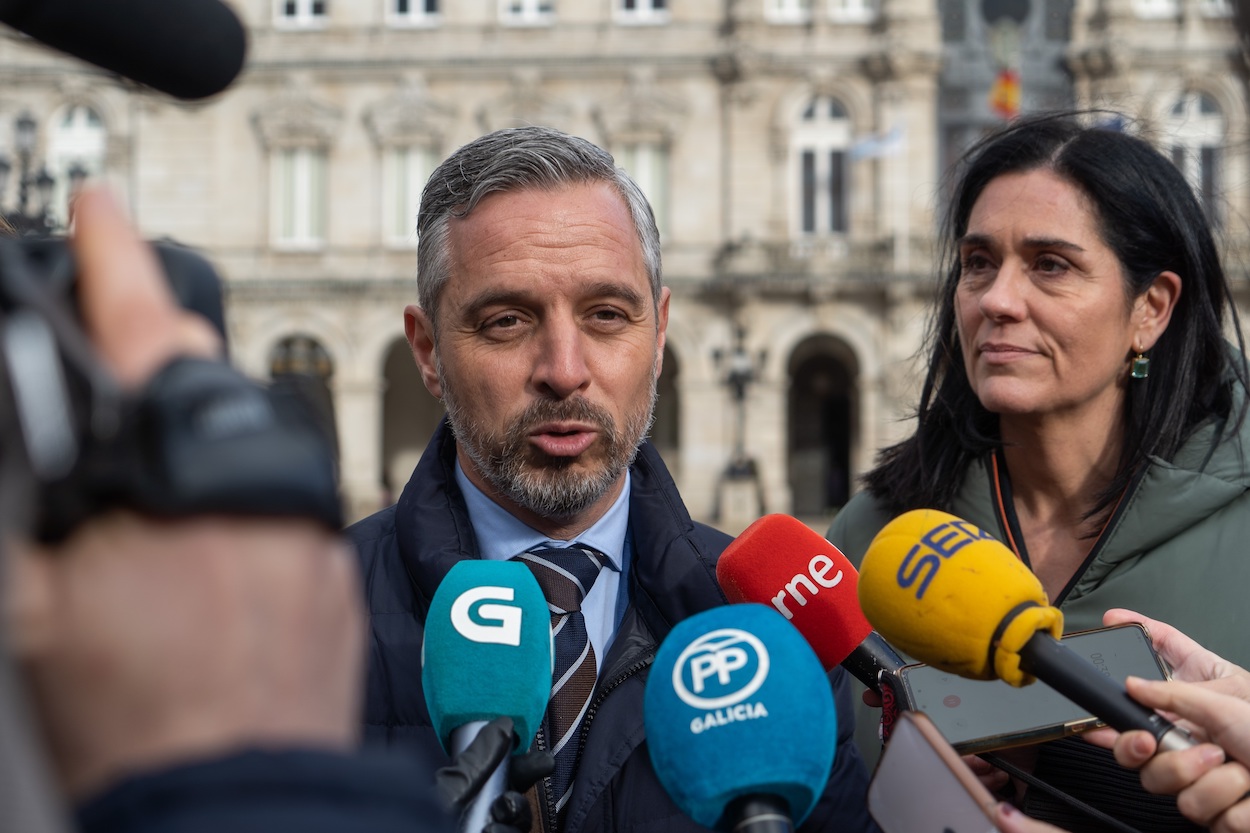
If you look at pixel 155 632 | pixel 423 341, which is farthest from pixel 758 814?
pixel 423 341

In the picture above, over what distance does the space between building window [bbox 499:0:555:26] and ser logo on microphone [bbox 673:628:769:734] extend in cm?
2350

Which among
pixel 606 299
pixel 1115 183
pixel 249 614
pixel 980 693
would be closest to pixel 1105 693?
pixel 980 693

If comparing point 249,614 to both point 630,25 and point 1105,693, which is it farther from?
point 630,25

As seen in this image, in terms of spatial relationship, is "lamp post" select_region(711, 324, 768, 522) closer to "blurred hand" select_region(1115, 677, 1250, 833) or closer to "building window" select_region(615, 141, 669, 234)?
"building window" select_region(615, 141, 669, 234)

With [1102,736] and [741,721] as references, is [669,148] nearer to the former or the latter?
[1102,736]

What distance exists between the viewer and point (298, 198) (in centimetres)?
2386

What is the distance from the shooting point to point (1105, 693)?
1213mm

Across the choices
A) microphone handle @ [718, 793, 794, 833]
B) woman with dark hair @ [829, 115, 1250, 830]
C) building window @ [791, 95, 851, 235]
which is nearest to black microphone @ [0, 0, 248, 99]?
microphone handle @ [718, 793, 794, 833]

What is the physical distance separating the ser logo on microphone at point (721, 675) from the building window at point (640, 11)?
23426 mm

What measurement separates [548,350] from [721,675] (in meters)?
0.87

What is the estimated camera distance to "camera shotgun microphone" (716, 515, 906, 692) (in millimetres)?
1798

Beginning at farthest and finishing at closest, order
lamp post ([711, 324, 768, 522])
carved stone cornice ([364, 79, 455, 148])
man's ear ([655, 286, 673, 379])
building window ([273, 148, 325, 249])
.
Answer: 1. building window ([273, 148, 325, 249])
2. carved stone cornice ([364, 79, 455, 148])
3. lamp post ([711, 324, 768, 522])
4. man's ear ([655, 286, 673, 379])

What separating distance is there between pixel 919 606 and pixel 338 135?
23711 millimetres

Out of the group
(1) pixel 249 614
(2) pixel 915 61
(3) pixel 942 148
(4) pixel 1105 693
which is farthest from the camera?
(3) pixel 942 148
